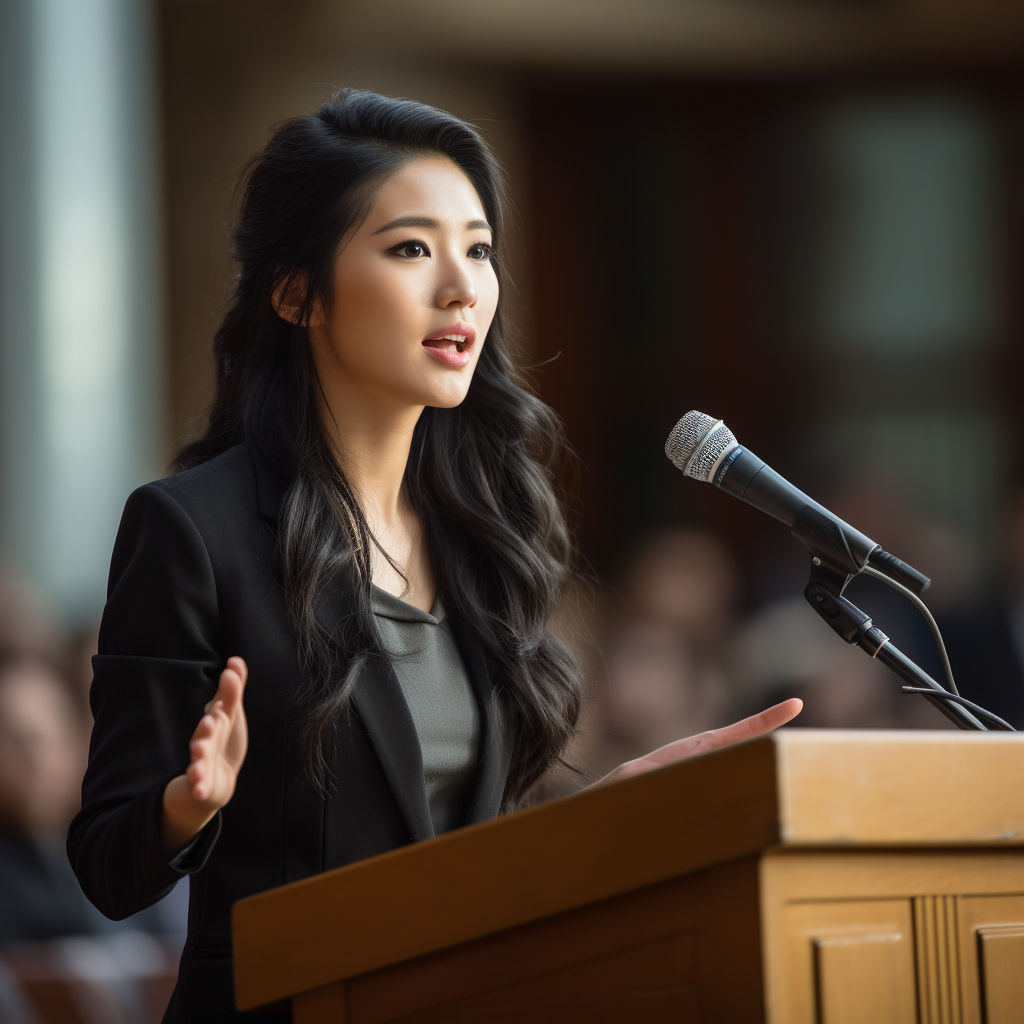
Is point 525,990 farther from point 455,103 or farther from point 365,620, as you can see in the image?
point 455,103

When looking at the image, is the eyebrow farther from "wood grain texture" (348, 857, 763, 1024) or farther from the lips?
"wood grain texture" (348, 857, 763, 1024)

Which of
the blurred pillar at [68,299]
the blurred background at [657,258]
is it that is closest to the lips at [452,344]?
the blurred background at [657,258]

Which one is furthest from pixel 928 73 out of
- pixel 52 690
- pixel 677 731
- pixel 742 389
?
pixel 52 690

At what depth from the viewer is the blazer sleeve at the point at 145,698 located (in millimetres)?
1212

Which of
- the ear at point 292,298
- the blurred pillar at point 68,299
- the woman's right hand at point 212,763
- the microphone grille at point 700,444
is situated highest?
the blurred pillar at point 68,299

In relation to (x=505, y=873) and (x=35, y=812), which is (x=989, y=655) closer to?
(x=35, y=812)

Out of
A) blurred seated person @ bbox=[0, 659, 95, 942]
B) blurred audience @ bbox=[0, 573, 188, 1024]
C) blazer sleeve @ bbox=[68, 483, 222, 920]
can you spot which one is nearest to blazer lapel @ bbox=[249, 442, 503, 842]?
blazer sleeve @ bbox=[68, 483, 222, 920]

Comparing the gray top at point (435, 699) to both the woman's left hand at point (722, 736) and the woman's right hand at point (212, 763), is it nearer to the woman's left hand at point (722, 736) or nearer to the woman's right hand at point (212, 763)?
the woman's left hand at point (722, 736)

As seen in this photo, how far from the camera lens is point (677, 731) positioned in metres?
4.27

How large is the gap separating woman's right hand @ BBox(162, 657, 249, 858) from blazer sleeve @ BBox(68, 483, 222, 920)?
0.03 m

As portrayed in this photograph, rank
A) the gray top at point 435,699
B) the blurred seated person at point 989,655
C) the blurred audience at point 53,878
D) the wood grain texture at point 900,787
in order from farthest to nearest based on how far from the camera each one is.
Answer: the blurred seated person at point 989,655 → the blurred audience at point 53,878 → the gray top at point 435,699 → the wood grain texture at point 900,787

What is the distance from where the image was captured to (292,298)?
165cm

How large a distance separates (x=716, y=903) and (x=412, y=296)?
860mm

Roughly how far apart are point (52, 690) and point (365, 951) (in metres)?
2.43
